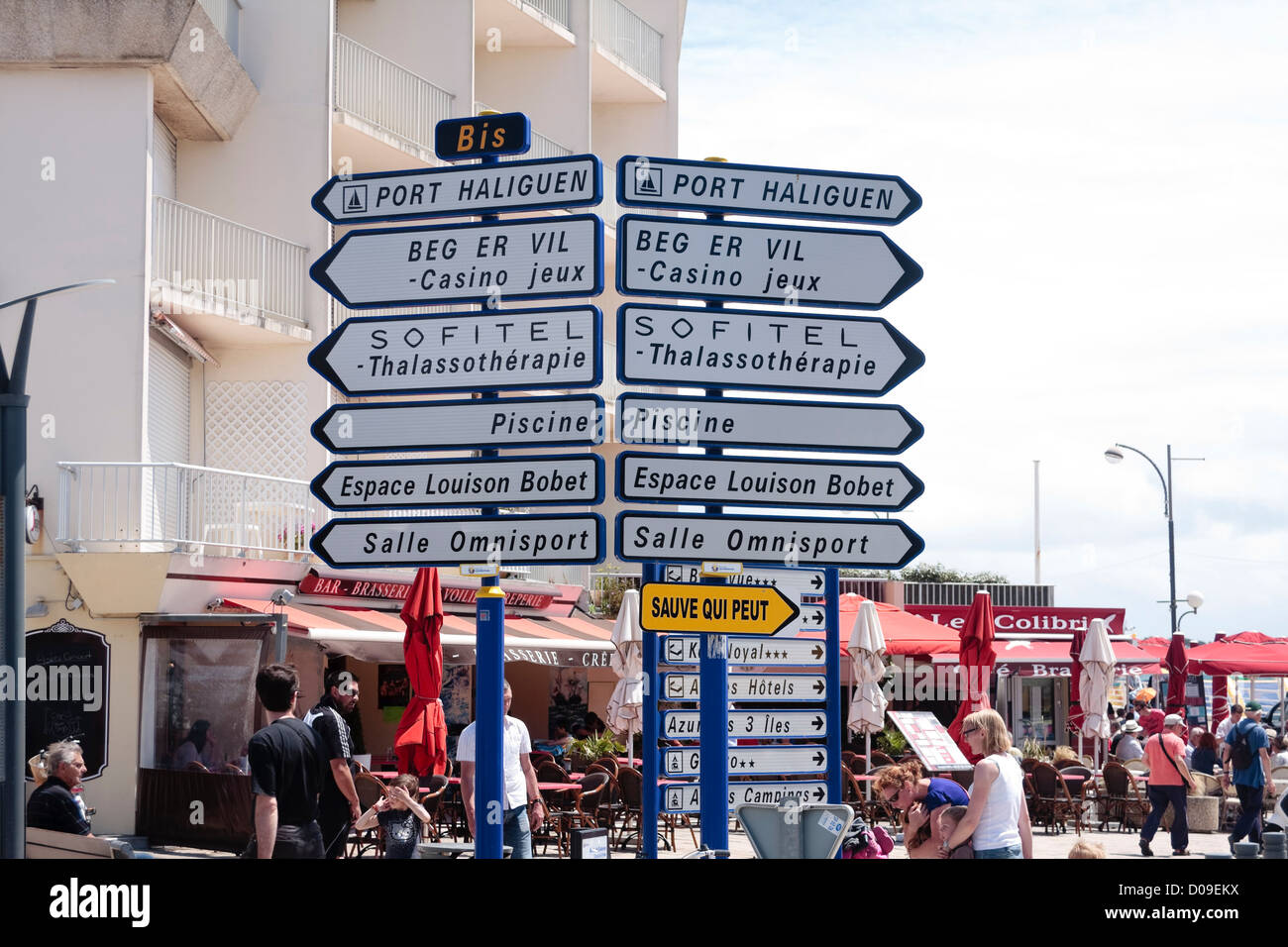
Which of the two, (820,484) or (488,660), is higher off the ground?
(820,484)

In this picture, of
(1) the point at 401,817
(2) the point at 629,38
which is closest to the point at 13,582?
(1) the point at 401,817

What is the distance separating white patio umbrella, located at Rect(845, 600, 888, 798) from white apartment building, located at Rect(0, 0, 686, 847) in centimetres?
504

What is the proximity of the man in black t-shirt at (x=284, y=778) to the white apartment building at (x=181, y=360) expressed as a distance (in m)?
10.2

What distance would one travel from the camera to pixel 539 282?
634 centimetres

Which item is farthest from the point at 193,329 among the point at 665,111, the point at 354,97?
the point at 665,111

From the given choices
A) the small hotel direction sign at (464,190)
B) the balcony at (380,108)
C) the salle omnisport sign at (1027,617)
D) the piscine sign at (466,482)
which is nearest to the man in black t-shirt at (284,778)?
the piscine sign at (466,482)

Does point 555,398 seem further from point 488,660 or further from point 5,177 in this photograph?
point 5,177

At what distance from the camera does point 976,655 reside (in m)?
19.3

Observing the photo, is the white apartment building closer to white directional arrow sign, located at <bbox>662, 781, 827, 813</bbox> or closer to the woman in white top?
white directional arrow sign, located at <bbox>662, 781, 827, 813</bbox>

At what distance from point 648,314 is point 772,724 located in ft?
8.59

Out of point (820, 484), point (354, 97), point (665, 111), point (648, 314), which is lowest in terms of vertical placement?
point (820, 484)

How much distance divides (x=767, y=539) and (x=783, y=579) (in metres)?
1.58

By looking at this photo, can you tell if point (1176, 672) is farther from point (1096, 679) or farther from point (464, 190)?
point (464, 190)

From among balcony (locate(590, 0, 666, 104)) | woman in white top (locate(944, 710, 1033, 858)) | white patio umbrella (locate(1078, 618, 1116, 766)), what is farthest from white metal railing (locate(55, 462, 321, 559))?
balcony (locate(590, 0, 666, 104))
